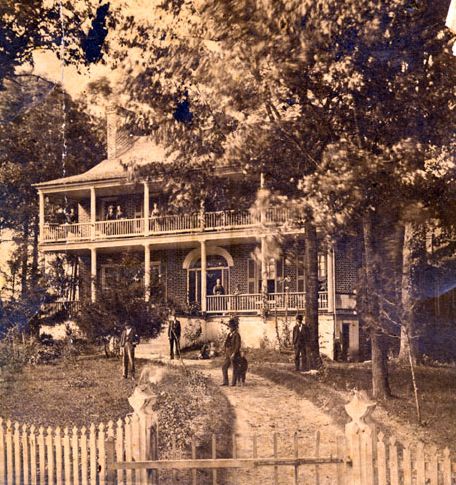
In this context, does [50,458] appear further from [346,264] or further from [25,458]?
[346,264]

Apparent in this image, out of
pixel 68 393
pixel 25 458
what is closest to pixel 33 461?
pixel 25 458

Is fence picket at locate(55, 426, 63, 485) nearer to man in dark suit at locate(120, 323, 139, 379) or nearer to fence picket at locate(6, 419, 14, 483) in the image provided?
fence picket at locate(6, 419, 14, 483)

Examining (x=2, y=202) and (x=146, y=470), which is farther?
(x=2, y=202)

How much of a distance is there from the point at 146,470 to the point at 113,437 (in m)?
0.28

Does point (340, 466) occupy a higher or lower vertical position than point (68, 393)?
lower

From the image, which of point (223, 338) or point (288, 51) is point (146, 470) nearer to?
point (223, 338)

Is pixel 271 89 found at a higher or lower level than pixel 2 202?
higher

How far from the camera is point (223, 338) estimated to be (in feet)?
Answer: 16.5

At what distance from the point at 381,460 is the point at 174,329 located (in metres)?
1.40

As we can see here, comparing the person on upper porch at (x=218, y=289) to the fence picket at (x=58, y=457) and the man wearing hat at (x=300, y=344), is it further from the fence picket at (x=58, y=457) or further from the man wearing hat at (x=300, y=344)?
the fence picket at (x=58, y=457)

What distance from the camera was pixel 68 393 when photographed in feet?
17.4

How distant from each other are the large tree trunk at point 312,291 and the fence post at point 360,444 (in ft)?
1.22

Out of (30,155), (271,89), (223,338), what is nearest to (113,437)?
(223,338)

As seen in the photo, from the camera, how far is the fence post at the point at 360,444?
183 inches
